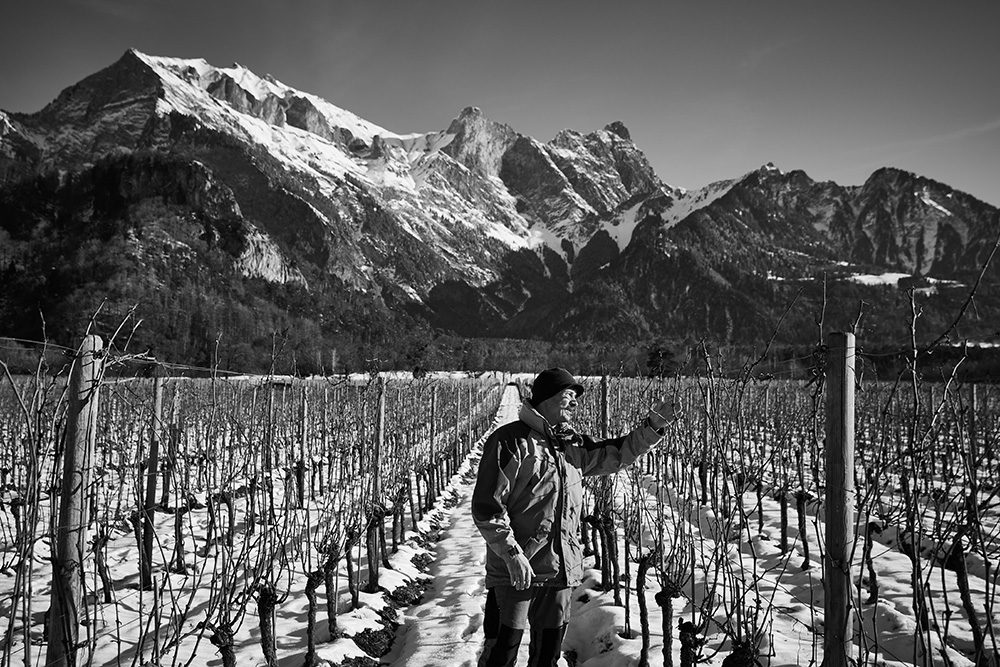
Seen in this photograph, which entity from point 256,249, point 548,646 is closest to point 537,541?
point 548,646

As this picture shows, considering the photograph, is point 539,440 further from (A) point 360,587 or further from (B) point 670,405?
(A) point 360,587

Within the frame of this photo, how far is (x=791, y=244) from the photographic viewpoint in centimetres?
19462

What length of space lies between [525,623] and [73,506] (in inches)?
80.1

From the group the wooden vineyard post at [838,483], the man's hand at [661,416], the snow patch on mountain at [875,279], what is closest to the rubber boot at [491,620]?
the man's hand at [661,416]

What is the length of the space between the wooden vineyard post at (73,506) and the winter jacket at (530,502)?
1.70 metres

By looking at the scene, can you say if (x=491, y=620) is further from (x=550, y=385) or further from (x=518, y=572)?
(x=550, y=385)

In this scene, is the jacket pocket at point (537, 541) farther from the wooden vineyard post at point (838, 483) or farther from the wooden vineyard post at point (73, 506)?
the wooden vineyard post at point (73, 506)

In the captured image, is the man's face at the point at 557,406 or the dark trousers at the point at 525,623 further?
the man's face at the point at 557,406

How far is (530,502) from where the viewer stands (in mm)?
2627

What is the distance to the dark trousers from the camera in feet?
8.43

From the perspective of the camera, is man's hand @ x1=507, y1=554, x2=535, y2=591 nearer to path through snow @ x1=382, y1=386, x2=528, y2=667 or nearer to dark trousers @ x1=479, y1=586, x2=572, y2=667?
dark trousers @ x1=479, y1=586, x2=572, y2=667

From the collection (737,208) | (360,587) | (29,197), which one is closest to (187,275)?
(29,197)

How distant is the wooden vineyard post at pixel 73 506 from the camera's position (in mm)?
2473

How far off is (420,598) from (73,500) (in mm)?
3338
